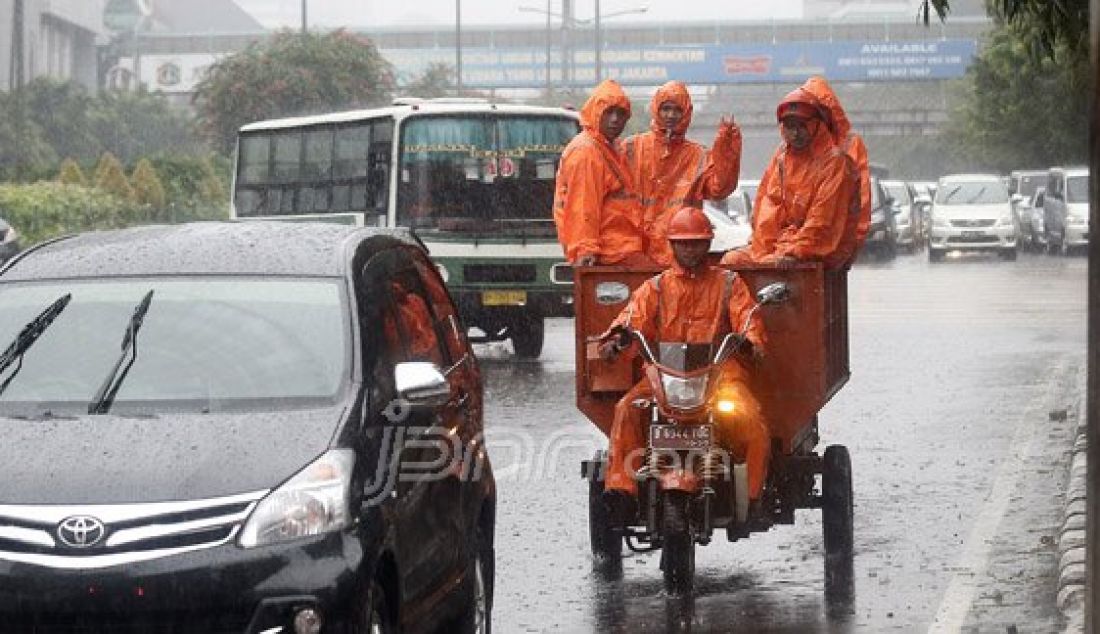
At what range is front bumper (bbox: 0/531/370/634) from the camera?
6703 millimetres

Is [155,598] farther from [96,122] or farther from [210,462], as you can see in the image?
[96,122]

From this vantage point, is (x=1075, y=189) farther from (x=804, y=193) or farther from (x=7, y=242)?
(x=804, y=193)

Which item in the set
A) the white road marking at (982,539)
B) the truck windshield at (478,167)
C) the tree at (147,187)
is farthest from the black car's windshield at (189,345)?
the tree at (147,187)

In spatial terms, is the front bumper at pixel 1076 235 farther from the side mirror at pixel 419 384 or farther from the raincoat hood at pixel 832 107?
the side mirror at pixel 419 384

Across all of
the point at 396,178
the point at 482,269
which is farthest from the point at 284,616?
the point at 396,178

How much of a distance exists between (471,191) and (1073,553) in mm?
15759

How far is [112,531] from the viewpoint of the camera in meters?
6.80

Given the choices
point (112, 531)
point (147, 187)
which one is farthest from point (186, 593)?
point (147, 187)

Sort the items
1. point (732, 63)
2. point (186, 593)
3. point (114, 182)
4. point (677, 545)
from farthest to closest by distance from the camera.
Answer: point (732, 63) → point (114, 182) → point (677, 545) → point (186, 593)

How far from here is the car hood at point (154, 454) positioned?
689cm

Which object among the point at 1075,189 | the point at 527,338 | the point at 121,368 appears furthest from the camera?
the point at 1075,189

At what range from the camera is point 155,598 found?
673 cm

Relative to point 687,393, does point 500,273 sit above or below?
below

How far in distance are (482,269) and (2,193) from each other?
1036 inches
